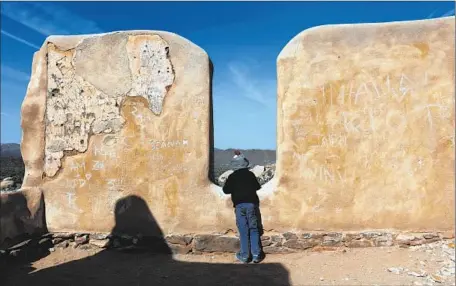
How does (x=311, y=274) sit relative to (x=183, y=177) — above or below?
below

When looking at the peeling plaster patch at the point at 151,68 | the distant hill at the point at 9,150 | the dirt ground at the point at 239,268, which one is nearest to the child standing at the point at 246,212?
the dirt ground at the point at 239,268

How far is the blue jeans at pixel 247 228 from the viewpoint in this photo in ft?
14.6

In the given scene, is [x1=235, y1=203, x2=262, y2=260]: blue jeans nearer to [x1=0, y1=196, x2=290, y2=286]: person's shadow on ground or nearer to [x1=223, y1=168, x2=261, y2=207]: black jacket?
[x1=223, y1=168, x2=261, y2=207]: black jacket

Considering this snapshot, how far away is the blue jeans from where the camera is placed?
445 centimetres

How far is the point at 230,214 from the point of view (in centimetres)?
466

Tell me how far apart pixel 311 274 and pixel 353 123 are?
5.96 feet

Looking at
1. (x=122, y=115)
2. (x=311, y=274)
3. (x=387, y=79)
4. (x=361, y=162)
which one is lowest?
(x=311, y=274)

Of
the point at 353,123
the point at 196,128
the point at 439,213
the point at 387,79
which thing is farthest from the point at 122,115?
the point at 439,213

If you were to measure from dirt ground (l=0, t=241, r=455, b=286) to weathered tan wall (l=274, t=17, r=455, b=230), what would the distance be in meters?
0.40

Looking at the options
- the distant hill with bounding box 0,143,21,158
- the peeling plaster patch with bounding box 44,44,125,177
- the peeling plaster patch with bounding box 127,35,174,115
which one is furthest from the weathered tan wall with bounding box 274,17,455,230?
the distant hill with bounding box 0,143,21,158

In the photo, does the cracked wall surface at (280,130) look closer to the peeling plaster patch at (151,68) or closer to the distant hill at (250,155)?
the peeling plaster patch at (151,68)

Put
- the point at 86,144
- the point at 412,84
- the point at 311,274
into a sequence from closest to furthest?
the point at 311,274 → the point at 412,84 → the point at 86,144

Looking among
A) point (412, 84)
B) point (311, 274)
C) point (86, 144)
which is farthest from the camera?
point (86, 144)

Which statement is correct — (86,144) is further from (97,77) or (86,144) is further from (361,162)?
(361,162)
